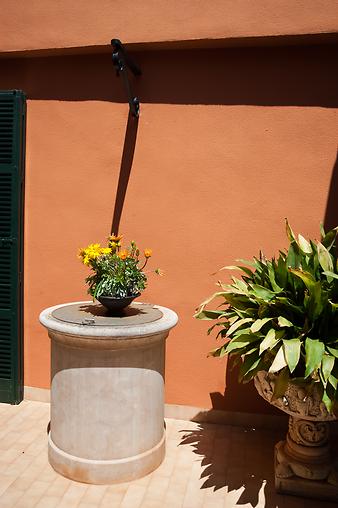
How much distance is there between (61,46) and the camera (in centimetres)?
420

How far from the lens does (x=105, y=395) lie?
3.11 meters

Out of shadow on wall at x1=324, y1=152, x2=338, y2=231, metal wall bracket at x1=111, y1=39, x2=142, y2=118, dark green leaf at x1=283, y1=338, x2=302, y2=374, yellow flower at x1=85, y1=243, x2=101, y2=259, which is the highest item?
metal wall bracket at x1=111, y1=39, x2=142, y2=118

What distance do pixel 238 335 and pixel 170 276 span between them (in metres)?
1.40

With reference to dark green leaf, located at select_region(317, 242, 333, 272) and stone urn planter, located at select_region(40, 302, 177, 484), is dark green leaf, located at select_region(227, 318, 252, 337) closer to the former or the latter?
stone urn planter, located at select_region(40, 302, 177, 484)

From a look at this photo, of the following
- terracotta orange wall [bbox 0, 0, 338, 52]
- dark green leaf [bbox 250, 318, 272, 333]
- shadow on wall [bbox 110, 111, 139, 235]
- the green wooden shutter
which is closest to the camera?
dark green leaf [bbox 250, 318, 272, 333]

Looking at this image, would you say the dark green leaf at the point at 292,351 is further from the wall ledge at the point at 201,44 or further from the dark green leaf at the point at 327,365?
the wall ledge at the point at 201,44

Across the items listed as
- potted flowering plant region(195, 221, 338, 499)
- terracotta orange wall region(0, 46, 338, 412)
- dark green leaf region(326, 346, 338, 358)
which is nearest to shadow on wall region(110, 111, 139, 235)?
terracotta orange wall region(0, 46, 338, 412)

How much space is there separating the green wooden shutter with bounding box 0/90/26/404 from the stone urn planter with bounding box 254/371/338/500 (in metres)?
2.62

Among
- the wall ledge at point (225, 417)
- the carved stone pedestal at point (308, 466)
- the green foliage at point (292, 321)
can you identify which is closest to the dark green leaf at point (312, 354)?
the green foliage at point (292, 321)

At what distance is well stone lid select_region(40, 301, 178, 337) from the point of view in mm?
3027

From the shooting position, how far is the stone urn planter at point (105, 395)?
3.10m

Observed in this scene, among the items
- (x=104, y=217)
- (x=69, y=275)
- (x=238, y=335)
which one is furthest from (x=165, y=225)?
(x=238, y=335)

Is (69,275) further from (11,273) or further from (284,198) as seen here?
(284,198)

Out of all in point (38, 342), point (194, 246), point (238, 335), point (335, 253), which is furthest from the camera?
point (38, 342)
